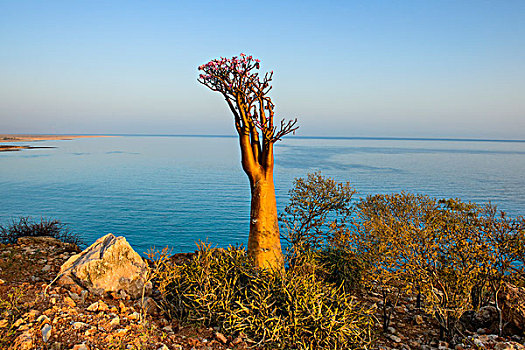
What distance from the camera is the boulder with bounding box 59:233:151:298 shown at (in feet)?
35.8

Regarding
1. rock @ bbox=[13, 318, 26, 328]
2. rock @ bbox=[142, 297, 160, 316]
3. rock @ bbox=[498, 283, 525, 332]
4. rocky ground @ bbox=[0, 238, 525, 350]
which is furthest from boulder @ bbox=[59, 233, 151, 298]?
rock @ bbox=[498, 283, 525, 332]

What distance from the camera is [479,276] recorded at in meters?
11.0

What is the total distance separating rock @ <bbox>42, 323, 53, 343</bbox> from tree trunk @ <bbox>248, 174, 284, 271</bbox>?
6.82 metres

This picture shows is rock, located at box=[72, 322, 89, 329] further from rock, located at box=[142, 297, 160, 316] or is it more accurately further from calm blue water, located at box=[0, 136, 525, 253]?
calm blue water, located at box=[0, 136, 525, 253]

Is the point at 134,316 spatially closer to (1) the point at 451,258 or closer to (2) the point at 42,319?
(2) the point at 42,319

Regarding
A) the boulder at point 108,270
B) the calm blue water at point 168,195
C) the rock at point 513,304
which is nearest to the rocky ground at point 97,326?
the boulder at point 108,270

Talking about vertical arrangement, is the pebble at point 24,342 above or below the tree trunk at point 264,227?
Answer: below

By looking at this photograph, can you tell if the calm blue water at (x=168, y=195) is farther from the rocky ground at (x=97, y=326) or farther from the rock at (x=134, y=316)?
the rock at (x=134, y=316)

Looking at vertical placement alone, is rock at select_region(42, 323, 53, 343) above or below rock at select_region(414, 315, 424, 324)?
above

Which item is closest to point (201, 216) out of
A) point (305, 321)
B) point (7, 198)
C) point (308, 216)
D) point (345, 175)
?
point (308, 216)

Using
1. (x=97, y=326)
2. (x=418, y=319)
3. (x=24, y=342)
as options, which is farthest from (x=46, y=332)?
(x=418, y=319)

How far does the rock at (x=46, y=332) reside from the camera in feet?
26.4

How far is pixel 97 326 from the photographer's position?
28.9 ft

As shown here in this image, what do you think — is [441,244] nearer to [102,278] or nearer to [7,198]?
[102,278]
